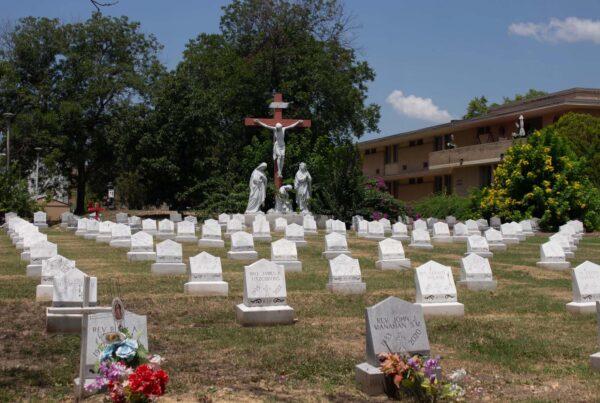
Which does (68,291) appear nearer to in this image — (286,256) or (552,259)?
(286,256)

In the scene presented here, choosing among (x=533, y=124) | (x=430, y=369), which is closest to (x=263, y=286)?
(x=430, y=369)

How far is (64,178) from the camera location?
4984cm

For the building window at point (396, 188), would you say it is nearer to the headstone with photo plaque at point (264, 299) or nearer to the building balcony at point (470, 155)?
the building balcony at point (470, 155)

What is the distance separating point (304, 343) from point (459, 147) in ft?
129

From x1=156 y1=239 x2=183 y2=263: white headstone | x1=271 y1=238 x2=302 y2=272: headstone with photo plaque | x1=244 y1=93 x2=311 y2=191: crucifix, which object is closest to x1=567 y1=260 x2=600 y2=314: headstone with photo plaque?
x1=271 y1=238 x2=302 y2=272: headstone with photo plaque

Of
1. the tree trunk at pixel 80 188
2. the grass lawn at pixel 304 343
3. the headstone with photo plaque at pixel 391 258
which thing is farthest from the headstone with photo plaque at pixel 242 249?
the tree trunk at pixel 80 188

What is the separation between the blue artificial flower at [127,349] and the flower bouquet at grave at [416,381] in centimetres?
228

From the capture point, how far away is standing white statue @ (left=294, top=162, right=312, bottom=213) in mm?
32594

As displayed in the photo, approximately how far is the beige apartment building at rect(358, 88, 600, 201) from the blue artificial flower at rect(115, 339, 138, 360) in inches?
1442

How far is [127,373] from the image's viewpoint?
5781 mm

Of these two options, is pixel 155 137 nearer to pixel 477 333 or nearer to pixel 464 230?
pixel 464 230

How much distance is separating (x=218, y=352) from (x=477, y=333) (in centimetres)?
356

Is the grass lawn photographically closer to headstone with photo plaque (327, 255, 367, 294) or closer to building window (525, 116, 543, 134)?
headstone with photo plaque (327, 255, 367, 294)

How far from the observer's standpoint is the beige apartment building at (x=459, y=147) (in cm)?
4066
